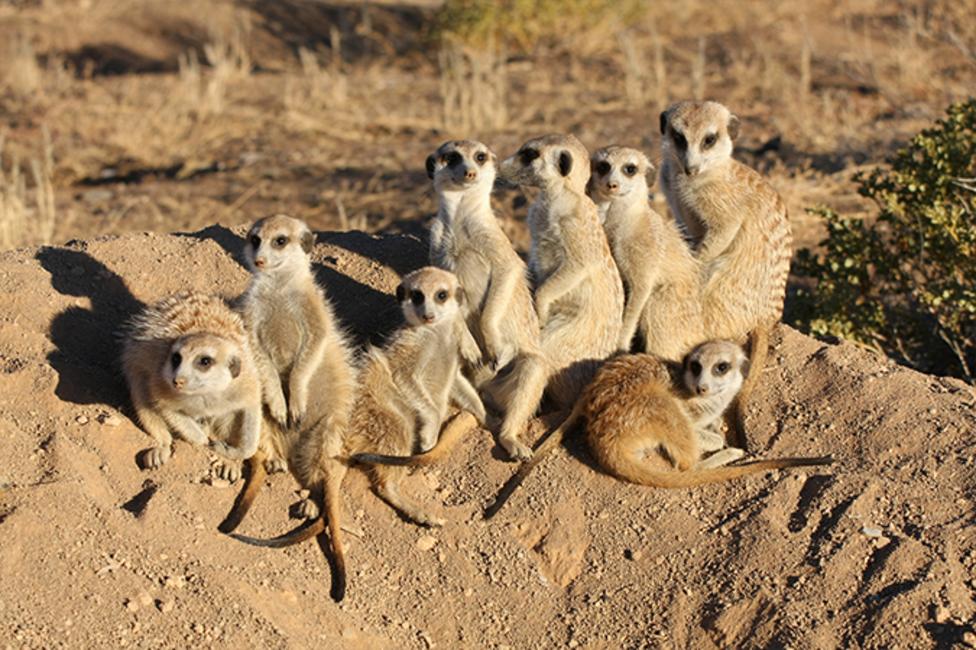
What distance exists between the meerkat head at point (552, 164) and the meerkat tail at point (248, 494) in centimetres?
139

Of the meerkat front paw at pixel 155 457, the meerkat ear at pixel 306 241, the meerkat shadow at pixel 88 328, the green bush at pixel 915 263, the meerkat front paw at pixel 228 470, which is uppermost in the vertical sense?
the meerkat ear at pixel 306 241

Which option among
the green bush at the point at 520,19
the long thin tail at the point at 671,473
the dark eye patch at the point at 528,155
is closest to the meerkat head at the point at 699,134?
the dark eye patch at the point at 528,155

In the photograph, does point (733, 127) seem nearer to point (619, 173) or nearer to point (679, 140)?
point (679, 140)

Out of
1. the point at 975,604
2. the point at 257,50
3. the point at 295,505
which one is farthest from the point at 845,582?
the point at 257,50

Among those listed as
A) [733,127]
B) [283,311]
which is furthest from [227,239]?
[733,127]

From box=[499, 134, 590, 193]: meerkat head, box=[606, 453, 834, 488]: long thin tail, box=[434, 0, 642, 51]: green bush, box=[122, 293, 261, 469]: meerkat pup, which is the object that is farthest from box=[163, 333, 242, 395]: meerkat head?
box=[434, 0, 642, 51]: green bush

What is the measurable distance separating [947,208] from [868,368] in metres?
1.50

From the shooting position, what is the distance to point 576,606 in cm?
376

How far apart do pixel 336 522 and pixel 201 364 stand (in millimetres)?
588

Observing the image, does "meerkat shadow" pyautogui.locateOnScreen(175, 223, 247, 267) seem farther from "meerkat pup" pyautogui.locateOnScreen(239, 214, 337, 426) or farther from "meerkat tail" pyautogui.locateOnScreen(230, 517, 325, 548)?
"meerkat tail" pyautogui.locateOnScreen(230, 517, 325, 548)

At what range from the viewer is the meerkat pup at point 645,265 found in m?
4.52

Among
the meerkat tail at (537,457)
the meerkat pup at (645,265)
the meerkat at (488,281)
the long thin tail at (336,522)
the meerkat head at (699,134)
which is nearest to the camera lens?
the long thin tail at (336,522)

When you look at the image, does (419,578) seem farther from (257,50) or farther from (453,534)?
(257,50)

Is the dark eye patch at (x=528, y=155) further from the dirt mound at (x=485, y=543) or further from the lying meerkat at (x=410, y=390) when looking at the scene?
the dirt mound at (x=485, y=543)
